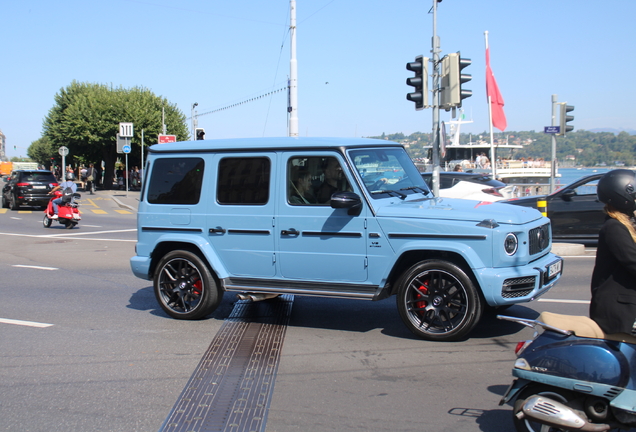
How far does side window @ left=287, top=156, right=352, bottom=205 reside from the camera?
602 centimetres

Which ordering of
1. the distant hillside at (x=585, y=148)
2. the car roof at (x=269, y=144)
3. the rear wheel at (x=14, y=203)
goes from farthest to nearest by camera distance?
the distant hillside at (x=585, y=148) < the rear wheel at (x=14, y=203) < the car roof at (x=269, y=144)

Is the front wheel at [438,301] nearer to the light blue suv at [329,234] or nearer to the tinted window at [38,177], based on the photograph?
the light blue suv at [329,234]

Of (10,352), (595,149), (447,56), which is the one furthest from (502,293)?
(595,149)

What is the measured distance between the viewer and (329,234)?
235 inches

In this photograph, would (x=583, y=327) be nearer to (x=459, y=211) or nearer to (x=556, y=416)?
(x=556, y=416)

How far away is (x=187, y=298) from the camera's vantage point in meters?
6.76

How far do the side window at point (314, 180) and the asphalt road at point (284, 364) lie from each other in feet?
4.57

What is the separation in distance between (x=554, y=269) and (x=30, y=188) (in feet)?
80.2

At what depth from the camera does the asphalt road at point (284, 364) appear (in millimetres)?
4070

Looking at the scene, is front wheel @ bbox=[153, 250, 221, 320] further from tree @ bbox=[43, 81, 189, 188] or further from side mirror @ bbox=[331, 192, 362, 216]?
tree @ bbox=[43, 81, 189, 188]

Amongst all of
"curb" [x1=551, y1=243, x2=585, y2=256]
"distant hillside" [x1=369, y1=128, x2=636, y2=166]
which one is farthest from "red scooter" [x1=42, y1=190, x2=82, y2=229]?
"distant hillside" [x1=369, y1=128, x2=636, y2=166]

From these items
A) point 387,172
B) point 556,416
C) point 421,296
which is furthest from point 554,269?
point 556,416

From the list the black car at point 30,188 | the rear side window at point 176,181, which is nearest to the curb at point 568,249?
the rear side window at point 176,181

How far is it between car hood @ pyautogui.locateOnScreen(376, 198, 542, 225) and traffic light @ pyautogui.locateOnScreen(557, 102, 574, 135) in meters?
12.5
